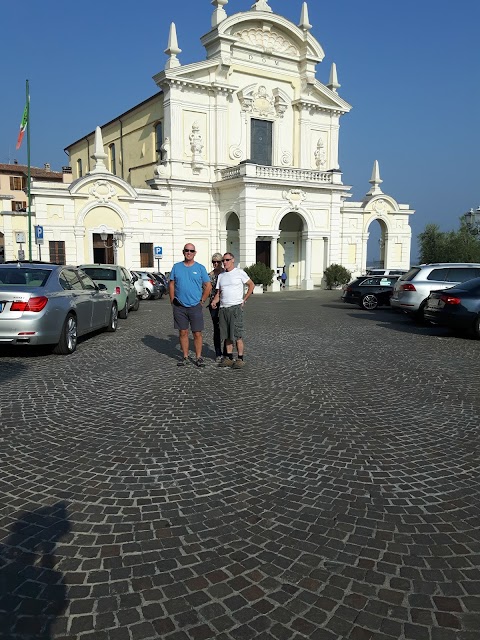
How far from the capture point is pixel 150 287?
86.5ft

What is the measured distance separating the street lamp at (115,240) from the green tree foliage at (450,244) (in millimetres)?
28246

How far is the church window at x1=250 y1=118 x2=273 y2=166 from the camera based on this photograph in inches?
1487

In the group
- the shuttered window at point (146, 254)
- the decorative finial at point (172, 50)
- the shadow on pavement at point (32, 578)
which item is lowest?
the shadow on pavement at point (32, 578)

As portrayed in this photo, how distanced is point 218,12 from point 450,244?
89.4ft

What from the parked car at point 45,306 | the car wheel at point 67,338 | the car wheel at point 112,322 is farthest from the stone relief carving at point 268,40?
the car wheel at point 67,338

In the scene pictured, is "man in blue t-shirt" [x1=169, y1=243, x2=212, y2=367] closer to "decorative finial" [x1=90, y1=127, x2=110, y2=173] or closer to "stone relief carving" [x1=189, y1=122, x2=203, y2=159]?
"decorative finial" [x1=90, y1=127, x2=110, y2=173]

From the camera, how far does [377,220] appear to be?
43.6m

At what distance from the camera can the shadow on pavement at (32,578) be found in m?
2.38

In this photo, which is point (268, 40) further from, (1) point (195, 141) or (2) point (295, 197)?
(2) point (295, 197)

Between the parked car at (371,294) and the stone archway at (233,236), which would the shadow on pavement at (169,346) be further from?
the stone archway at (233,236)

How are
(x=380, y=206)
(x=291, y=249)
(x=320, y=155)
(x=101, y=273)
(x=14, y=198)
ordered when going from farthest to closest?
(x=380, y=206) < (x=14, y=198) < (x=291, y=249) < (x=320, y=155) < (x=101, y=273)

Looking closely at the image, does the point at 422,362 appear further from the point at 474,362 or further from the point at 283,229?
the point at 283,229

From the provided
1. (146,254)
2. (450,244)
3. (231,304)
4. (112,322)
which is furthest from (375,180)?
(231,304)

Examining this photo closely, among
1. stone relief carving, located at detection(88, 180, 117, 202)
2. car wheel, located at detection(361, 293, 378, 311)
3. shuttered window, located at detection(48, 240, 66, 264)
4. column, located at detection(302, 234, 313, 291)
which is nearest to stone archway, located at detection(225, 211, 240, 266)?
column, located at detection(302, 234, 313, 291)
